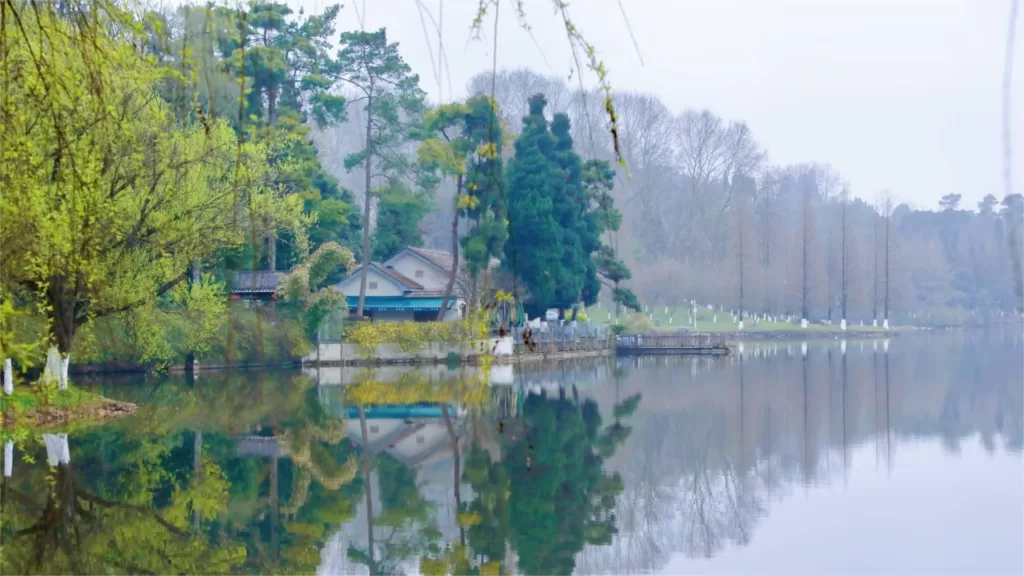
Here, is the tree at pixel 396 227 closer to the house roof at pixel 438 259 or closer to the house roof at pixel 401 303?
the house roof at pixel 438 259

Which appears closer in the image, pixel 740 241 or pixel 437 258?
pixel 437 258

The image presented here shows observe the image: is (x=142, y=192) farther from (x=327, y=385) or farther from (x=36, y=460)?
(x=327, y=385)

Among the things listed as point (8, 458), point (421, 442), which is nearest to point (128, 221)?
point (8, 458)

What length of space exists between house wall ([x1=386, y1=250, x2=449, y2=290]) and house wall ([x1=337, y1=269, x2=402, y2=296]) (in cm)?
111

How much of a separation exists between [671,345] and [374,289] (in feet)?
50.1

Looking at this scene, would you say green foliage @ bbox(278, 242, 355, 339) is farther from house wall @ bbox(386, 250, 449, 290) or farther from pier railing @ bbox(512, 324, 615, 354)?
pier railing @ bbox(512, 324, 615, 354)

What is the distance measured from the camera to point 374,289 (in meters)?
44.7

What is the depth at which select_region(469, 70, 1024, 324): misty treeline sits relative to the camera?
64812 millimetres

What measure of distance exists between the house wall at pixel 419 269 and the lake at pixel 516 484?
15.7m

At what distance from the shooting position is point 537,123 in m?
41.8

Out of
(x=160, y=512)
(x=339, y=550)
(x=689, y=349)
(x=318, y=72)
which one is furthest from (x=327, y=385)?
(x=689, y=349)

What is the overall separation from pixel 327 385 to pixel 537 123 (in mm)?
16006

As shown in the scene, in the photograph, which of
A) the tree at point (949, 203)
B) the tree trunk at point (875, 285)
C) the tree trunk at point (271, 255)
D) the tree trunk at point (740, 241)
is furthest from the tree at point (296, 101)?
the tree at point (949, 203)

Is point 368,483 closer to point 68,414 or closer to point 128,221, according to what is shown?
point 68,414
